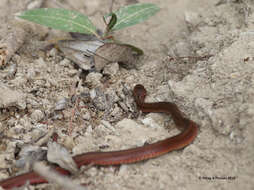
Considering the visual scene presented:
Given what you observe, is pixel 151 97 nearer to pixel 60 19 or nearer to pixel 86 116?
pixel 86 116

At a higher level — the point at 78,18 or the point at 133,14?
the point at 133,14

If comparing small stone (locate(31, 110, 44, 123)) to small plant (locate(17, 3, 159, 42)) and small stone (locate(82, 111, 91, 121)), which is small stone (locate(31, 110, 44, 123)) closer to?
small stone (locate(82, 111, 91, 121))

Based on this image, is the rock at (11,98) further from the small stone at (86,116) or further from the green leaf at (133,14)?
the green leaf at (133,14)

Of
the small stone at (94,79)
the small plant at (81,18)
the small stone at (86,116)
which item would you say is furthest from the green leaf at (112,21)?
the small stone at (86,116)

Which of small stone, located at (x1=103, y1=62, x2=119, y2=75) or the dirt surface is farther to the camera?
small stone, located at (x1=103, y1=62, x2=119, y2=75)

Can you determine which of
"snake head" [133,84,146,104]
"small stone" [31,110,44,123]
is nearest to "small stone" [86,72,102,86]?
"snake head" [133,84,146,104]

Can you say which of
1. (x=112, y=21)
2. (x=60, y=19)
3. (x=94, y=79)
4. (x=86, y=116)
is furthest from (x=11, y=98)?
(x=112, y=21)

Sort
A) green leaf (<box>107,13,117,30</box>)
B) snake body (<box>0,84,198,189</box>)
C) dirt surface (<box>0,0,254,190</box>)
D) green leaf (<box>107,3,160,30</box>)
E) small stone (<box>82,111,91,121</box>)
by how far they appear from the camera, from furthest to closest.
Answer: green leaf (<box>107,3,160,30</box>)
green leaf (<box>107,13,117,30</box>)
small stone (<box>82,111,91,121</box>)
dirt surface (<box>0,0,254,190</box>)
snake body (<box>0,84,198,189</box>)

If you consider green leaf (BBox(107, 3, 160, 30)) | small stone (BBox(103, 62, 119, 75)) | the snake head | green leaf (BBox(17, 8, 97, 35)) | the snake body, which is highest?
green leaf (BBox(107, 3, 160, 30))
